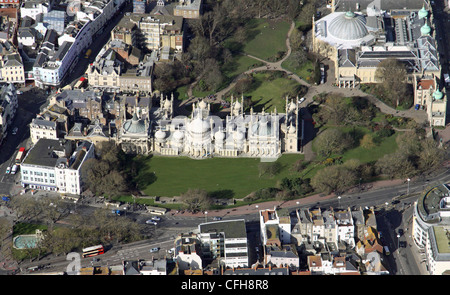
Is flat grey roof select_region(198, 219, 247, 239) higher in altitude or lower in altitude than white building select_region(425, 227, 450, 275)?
higher

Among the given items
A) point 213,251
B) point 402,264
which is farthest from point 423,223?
point 213,251

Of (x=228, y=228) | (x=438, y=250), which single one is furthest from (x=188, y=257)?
(x=438, y=250)

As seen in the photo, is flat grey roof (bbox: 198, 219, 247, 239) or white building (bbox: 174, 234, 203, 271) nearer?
white building (bbox: 174, 234, 203, 271)

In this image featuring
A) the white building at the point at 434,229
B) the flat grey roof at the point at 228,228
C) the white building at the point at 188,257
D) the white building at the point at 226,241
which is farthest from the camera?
the flat grey roof at the point at 228,228

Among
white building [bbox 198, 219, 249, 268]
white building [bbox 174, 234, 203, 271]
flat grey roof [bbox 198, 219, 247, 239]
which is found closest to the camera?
white building [bbox 174, 234, 203, 271]

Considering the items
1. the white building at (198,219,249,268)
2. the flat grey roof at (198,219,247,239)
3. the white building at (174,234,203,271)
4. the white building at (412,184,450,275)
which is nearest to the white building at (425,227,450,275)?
the white building at (412,184,450,275)

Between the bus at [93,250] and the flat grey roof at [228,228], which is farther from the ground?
the flat grey roof at [228,228]

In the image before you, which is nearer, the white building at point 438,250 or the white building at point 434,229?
the white building at point 438,250

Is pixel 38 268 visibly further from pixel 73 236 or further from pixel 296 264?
pixel 296 264

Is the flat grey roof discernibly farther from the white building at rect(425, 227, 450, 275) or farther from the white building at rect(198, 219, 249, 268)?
the white building at rect(425, 227, 450, 275)

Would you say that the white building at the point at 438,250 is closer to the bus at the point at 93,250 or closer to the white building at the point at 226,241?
the white building at the point at 226,241

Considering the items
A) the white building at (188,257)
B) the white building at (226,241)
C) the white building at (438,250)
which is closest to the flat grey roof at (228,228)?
the white building at (226,241)
